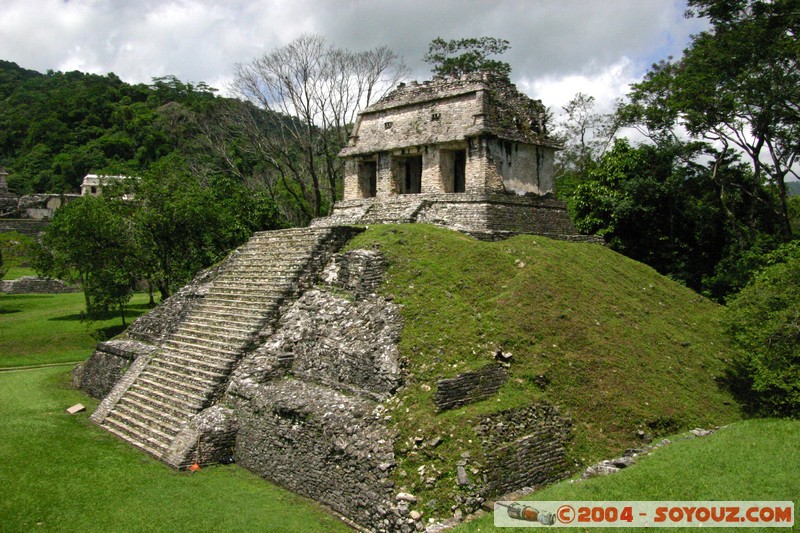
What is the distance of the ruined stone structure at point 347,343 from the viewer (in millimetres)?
8555

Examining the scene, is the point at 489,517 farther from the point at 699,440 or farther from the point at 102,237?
the point at 102,237

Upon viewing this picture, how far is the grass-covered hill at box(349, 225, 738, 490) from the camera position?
9062mm

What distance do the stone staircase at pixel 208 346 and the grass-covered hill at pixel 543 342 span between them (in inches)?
62.1

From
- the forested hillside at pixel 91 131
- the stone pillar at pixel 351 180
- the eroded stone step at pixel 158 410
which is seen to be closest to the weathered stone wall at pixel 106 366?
the eroded stone step at pixel 158 410

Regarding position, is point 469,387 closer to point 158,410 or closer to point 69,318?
point 158,410

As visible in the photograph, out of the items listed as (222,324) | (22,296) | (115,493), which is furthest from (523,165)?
(22,296)

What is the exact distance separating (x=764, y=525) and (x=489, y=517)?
2.99 meters

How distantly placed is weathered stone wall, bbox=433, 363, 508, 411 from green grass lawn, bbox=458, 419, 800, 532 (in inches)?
65.7

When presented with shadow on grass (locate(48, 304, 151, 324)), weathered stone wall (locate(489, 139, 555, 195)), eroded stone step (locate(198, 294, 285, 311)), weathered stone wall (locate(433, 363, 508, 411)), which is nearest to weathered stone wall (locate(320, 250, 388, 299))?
eroded stone step (locate(198, 294, 285, 311))

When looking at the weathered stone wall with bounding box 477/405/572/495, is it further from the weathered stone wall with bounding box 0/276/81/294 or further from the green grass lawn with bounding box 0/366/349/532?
the weathered stone wall with bounding box 0/276/81/294

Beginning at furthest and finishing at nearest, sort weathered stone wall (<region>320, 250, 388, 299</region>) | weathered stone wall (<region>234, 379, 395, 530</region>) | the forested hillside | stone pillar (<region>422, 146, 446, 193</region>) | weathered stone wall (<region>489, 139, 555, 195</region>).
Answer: the forested hillside < stone pillar (<region>422, 146, 446, 193</region>) < weathered stone wall (<region>489, 139, 555, 195</region>) < weathered stone wall (<region>320, 250, 388, 299</region>) < weathered stone wall (<region>234, 379, 395, 530</region>)

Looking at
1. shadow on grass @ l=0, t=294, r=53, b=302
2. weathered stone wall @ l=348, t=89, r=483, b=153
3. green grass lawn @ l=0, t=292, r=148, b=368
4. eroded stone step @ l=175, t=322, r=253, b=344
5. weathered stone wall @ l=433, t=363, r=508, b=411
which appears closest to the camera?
weathered stone wall @ l=433, t=363, r=508, b=411

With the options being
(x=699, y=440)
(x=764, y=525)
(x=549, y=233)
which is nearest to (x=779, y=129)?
(x=549, y=233)

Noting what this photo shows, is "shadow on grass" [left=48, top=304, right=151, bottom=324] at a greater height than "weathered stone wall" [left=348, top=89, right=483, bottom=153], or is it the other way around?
"weathered stone wall" [left=348, top=89, right=483, bottom=153]
